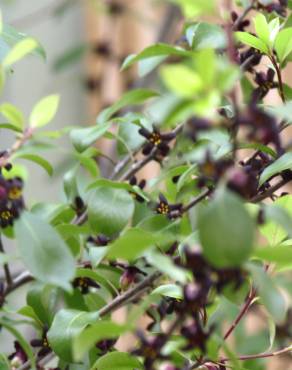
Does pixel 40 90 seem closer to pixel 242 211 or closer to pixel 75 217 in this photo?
pixel 75 217

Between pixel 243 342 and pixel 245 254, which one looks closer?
pixel 245 254

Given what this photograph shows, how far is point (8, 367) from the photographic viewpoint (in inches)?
22.4

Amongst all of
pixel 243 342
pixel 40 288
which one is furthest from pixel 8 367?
pixel 243 342

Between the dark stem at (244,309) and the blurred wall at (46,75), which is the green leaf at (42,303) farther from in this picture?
the blurred wall at (46,75)

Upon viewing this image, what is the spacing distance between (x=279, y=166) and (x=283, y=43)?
0.35 ft

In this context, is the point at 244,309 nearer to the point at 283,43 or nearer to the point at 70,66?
the point at 283,43

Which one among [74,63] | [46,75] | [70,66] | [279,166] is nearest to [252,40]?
[279,166]

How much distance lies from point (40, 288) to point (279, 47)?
0.88 ft

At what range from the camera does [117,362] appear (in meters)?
0.52

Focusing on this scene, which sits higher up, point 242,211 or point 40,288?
point 242,211

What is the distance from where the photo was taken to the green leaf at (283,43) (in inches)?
21.6

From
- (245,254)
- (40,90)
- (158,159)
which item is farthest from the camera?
(40,90)

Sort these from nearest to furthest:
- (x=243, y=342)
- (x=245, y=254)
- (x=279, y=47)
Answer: (x=245, y=254)
(x=279, y=47)
(x=243, y=342)

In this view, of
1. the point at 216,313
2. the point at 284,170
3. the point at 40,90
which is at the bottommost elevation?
the point at 40,90
